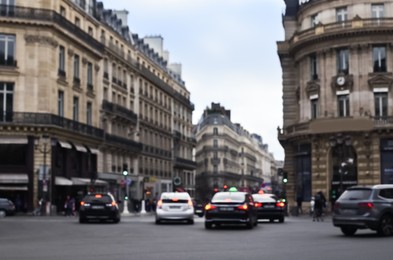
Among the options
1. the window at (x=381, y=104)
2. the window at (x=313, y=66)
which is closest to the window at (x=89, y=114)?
the window at (x=313, y=66)

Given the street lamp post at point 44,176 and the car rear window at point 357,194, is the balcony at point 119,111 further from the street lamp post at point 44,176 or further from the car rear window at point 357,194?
the car rear window at point 357,194

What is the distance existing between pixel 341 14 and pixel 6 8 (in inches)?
A: 982

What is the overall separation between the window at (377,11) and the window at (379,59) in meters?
2.60

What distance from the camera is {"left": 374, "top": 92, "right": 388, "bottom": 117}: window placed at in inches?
1996

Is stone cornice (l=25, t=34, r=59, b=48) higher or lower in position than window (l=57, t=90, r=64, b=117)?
higher

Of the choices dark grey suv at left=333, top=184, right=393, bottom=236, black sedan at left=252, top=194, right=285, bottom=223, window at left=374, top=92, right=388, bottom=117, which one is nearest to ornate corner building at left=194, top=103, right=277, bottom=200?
window at left=374, top=92, right=388, bottom=117

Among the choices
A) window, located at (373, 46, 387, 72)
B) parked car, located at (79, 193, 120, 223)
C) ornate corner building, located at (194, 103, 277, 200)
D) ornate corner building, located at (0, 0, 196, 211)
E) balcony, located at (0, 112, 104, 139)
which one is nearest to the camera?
parked car, located at (79, 193, 120, 223)

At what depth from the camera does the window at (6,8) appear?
49406 millimetres

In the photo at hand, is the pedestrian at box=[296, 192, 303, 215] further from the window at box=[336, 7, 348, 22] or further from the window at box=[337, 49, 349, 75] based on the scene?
the window at box=[336, 7, 348, 22]

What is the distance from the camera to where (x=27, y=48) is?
49.8m

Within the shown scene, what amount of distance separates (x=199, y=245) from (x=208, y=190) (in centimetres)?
10647

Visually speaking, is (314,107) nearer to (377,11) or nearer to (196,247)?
(377,11)

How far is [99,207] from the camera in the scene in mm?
31672

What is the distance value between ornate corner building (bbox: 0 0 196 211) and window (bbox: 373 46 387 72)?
2059 centimetres
